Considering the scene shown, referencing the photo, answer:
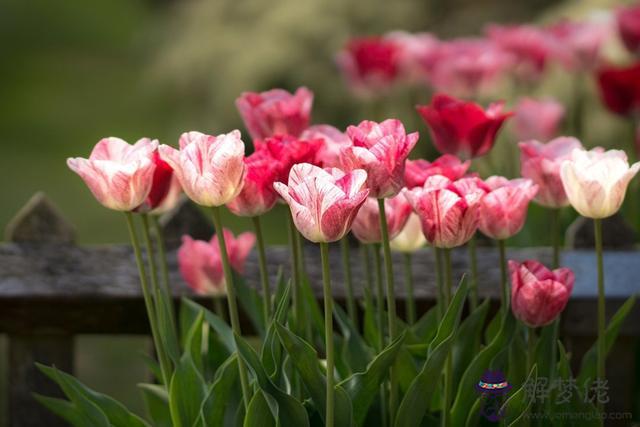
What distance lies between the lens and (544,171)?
1.63 meters

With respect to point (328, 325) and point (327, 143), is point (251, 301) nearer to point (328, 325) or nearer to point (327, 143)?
point (327, 143)

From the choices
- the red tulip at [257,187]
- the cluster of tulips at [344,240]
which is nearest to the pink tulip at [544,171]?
the cluster of tulips at [344,240]

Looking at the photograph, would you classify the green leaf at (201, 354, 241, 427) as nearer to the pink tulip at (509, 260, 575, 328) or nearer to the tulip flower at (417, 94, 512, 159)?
the pink tulip at (509, 260, 575, 328)

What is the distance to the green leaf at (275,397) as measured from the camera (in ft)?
4.53

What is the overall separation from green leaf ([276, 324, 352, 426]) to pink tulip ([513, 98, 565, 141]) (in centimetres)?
167

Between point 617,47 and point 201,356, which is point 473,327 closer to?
point 201,356

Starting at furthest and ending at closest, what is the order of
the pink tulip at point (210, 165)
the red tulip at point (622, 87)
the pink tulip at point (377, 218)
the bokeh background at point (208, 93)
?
the bokeh background at point (208, 93) < the red tulip at point (622, 87) < the pink tulip at point (377, 218) < the pink tulip at point (210, 165)

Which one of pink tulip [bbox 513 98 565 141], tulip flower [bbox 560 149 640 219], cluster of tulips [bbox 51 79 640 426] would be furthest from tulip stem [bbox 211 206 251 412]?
pink tulip [bbox 513 98 565 141]

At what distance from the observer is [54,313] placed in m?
2.10

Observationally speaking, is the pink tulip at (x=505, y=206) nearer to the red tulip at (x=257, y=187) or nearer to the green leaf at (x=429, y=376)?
the green leaf at (x=429, y=376)

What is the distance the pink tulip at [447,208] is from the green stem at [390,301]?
5cm

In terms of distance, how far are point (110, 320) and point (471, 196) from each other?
0.90 m

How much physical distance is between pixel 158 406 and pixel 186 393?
0.19 m

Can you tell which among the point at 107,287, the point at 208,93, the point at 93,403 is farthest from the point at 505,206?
the point at 208,93
